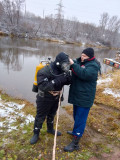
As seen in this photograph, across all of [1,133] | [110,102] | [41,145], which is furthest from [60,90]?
[110,102]

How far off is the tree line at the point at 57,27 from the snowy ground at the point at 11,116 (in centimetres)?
3282

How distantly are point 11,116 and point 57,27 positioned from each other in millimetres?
47589

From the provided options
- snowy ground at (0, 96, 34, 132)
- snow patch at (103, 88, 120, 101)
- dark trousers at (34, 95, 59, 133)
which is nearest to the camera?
dark trousers at (34, 95, 59, 133)

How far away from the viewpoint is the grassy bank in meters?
2.48

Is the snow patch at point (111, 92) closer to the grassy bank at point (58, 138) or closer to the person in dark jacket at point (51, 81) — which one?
the grassy bank at point (58, 138)

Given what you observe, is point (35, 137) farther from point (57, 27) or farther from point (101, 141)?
point (57, 27)

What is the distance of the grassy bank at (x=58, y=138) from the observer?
248 centimetres

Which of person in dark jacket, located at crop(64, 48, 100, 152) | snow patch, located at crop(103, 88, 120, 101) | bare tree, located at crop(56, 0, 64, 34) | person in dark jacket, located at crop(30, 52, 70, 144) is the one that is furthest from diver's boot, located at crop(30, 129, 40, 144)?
bare tree, located at crop(56, 0, 64, 34)

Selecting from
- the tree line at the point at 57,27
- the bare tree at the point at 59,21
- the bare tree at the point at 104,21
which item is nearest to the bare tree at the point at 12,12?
the tree line at the point at 57,27

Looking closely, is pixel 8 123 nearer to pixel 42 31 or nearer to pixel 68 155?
pixel 68 155

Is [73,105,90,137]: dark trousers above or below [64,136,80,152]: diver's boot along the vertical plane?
above

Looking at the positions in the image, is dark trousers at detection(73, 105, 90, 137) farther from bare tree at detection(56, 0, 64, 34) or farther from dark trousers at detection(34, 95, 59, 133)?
bare tree at detection(56, 0, 64, 34)

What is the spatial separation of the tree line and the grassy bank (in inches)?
1321

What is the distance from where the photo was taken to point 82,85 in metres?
2.39
